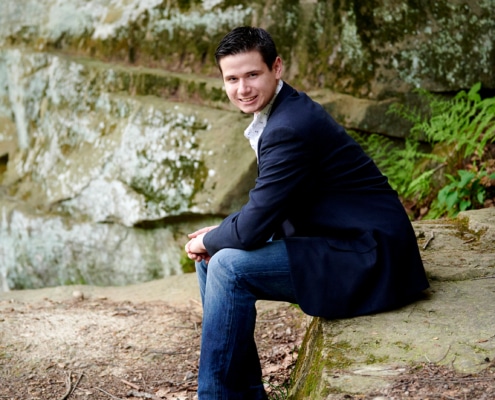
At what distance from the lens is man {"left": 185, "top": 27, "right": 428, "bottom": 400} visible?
273cm

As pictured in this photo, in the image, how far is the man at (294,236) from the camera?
273 centimetres

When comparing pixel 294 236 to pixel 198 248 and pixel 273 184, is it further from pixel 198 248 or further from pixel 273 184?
pixel 198 248

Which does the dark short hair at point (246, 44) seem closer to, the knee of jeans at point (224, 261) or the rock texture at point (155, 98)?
the knee of jeans at point (224, 261)

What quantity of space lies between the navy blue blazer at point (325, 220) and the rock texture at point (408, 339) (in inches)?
3.8

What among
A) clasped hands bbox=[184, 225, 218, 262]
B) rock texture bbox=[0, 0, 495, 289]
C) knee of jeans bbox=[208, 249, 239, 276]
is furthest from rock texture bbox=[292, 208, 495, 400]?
rock texture bbox=[0, 0, 495, 289]

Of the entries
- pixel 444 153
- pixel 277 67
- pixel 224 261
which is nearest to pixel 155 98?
pixel 444 153

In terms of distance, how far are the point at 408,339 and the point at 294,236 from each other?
62 centimetres

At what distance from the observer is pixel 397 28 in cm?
572

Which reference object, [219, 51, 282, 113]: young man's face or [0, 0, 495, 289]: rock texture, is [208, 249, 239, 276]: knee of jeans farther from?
[0, 0, 495, 289]: rock texture

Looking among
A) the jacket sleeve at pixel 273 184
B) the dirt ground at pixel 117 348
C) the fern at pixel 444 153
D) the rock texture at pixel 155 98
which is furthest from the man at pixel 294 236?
the rock texture at pixel 155 98

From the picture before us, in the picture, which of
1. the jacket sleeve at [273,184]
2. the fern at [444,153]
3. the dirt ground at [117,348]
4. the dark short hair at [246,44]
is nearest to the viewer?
the jacket sleeve at [273,184]

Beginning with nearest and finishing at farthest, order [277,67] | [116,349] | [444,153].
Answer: [277,67]
[116,349]
[444,153]

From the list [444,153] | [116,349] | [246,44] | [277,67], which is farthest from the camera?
[444,153]

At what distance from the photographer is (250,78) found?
289 cm
